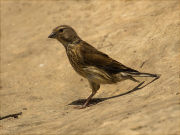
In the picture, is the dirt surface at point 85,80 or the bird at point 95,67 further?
the bird at point 95,67

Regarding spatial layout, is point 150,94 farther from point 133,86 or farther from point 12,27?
point 12,27

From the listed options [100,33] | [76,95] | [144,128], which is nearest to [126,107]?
[144,128]

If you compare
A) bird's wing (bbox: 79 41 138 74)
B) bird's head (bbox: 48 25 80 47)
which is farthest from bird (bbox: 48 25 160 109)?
bird's head (bbox: 48 25 80 47)

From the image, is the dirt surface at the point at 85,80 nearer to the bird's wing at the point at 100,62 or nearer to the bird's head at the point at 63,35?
the bird's wing at the point at 100,62

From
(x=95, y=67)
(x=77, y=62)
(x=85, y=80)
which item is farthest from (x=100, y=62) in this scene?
(x=85, y=80)

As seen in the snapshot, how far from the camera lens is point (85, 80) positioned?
6.75 m

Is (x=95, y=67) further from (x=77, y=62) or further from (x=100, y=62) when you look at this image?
(x=77, y=62)

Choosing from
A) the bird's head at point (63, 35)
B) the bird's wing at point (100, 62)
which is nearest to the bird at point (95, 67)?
the bird's wing at point (100, 62)

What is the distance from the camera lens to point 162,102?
3.84 m

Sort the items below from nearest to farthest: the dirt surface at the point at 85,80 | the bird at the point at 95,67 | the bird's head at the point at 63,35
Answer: the dirt surface at the point at 85,80, the bird at the point at 95,67, the bird's head at the point at 63,35

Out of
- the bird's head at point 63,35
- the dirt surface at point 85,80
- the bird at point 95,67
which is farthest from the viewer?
the bird's head at point 63,35

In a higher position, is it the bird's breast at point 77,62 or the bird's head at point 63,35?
the bird's head at point 63,35

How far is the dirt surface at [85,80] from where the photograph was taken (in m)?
3.75

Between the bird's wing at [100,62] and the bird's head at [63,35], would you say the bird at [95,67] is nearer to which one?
the bird's wing at [100,62]
